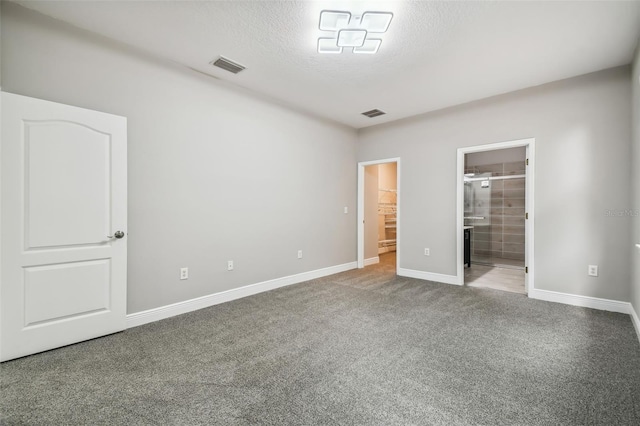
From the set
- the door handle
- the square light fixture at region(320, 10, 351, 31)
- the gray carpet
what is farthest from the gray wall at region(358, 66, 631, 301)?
the door handle

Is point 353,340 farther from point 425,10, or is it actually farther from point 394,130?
point 394,130

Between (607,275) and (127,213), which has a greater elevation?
(127,213)

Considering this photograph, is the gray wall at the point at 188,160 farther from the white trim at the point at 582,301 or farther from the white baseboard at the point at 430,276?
the white trim at the point at 582,301

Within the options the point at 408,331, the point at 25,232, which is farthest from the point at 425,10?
the point at 25,232

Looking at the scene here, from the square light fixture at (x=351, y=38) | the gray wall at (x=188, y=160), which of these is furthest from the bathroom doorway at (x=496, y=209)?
the square light fixture at (x=351, y=38)

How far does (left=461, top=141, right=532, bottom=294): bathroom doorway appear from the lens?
234 inches

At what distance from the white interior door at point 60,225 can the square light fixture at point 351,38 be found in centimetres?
211

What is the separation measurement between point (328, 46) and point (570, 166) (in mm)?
3132

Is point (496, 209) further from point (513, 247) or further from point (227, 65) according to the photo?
point (227, 65)

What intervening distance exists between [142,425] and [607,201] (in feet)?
15.2

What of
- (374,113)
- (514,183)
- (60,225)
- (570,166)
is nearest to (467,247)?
(514,183)

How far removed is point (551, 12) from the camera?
7.41 ft

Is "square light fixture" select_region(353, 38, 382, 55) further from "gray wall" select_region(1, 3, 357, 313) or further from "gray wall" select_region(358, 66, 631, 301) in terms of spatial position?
"gray wall" select_region(358, 66, 631, 301)

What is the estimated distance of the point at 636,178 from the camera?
273 cm
